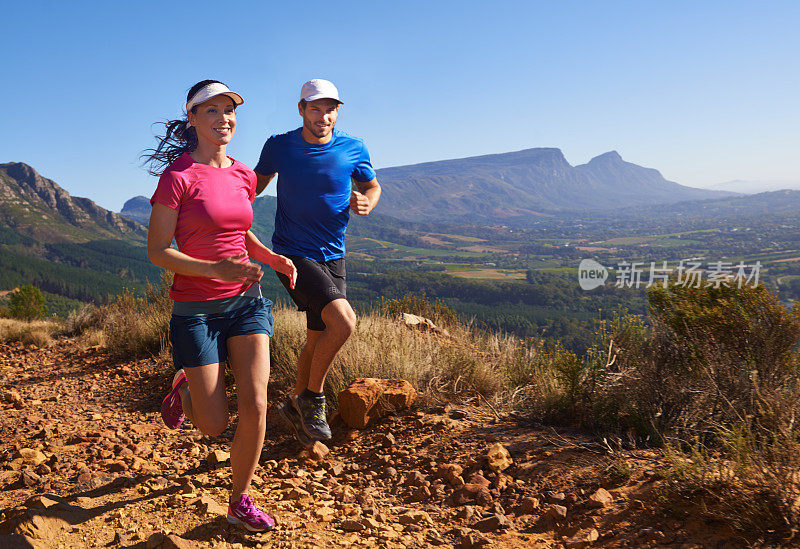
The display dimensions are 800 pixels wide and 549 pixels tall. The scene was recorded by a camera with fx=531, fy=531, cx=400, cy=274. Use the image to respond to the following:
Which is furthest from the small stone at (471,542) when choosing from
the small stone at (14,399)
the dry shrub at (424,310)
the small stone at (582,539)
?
the dry shrub at (424,310)

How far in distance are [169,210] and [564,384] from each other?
2.77 m

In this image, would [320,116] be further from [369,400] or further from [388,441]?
[388,441]

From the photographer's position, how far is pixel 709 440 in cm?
291

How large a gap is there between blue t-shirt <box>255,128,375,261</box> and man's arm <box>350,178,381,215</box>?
41 mm

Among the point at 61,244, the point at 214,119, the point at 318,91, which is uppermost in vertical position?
the point at 318,91

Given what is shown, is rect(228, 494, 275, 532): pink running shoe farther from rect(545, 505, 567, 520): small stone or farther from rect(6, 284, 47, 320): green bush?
rect(6, 284, 47, 320): green bush

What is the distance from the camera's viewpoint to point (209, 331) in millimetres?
2264

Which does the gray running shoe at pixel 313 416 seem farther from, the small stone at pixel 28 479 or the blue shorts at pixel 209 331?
the small stone at pixel 28 479

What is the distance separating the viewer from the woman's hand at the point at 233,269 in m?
2.13

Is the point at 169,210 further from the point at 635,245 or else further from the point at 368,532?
the point at 635,245

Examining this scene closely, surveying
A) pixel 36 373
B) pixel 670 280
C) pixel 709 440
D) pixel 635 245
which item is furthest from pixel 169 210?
pixel 635 245

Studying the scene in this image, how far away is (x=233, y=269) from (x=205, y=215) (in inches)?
10.4

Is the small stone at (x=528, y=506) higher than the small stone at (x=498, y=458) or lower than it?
lower

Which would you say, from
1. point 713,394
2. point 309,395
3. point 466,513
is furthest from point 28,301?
point 713,394
